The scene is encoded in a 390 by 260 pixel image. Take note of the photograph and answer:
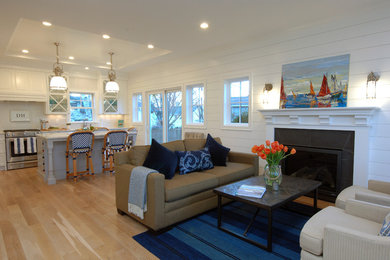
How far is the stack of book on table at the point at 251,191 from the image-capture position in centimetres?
246

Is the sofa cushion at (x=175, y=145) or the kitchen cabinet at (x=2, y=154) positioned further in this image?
the kitchen cabinet at (x=2, y=154)

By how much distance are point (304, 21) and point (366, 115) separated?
5.58 feet

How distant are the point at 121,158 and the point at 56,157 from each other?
2480 millimetres

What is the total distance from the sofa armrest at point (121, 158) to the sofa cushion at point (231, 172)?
1.14 meters

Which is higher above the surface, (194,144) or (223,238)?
(194,144)

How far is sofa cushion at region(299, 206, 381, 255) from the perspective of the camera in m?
1.70

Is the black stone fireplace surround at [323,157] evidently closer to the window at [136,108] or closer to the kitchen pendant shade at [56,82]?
the kitchen pendant shade at [56,82]

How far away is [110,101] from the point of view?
766cm

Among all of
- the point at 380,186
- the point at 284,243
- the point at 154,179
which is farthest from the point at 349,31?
the point at 154,179

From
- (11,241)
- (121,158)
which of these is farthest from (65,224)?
(121,158)

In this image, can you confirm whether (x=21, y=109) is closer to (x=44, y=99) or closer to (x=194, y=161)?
(x=44, y=99)

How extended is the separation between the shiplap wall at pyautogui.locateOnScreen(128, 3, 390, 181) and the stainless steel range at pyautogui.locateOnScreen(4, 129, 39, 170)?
3.59 m

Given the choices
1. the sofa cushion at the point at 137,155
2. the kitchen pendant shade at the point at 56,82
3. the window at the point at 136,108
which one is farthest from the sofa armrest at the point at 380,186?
the window at the point at 136,108

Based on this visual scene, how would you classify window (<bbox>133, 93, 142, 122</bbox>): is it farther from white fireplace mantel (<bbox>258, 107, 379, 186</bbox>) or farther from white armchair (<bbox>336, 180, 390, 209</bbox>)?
white armchair (<bbox>336, 180, 390, 209</bbox>)
